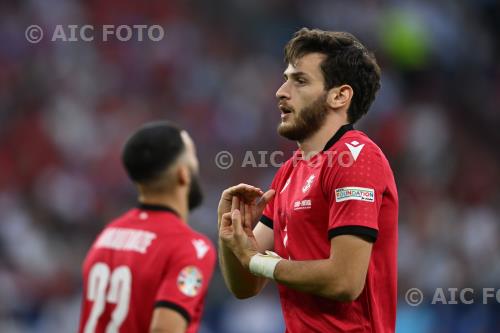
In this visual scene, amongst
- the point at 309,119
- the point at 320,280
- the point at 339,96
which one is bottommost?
the point at 320,280

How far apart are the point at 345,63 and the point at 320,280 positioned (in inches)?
39.9

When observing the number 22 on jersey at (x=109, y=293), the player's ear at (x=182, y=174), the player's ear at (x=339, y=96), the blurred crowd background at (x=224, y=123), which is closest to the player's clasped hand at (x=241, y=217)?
the player's ear at (x=182, y=174)

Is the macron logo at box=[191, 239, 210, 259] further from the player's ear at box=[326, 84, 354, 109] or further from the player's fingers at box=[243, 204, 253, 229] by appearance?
the player's ear at box=[326, 84, 354, 109]

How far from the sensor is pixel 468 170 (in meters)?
10.7

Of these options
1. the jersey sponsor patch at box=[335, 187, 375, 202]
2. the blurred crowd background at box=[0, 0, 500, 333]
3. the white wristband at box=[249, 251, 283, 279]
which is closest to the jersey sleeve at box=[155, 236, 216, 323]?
the white wristband at box=[249, 251, 283, 279]

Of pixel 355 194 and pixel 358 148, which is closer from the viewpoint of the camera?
pixel 355 194

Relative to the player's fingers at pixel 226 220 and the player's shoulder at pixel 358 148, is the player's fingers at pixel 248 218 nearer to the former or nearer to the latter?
the player's fingers at pixel 226 220

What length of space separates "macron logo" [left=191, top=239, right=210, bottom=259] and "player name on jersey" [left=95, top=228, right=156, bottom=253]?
0.16 meters

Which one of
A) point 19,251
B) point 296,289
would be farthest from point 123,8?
point 296,289

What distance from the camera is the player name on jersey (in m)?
3.42

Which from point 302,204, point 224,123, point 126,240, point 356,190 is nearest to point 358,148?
point 356,190

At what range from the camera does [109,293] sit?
133 inches

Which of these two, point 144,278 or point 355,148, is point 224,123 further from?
point 144,278

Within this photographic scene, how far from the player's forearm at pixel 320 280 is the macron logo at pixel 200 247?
0.40m
